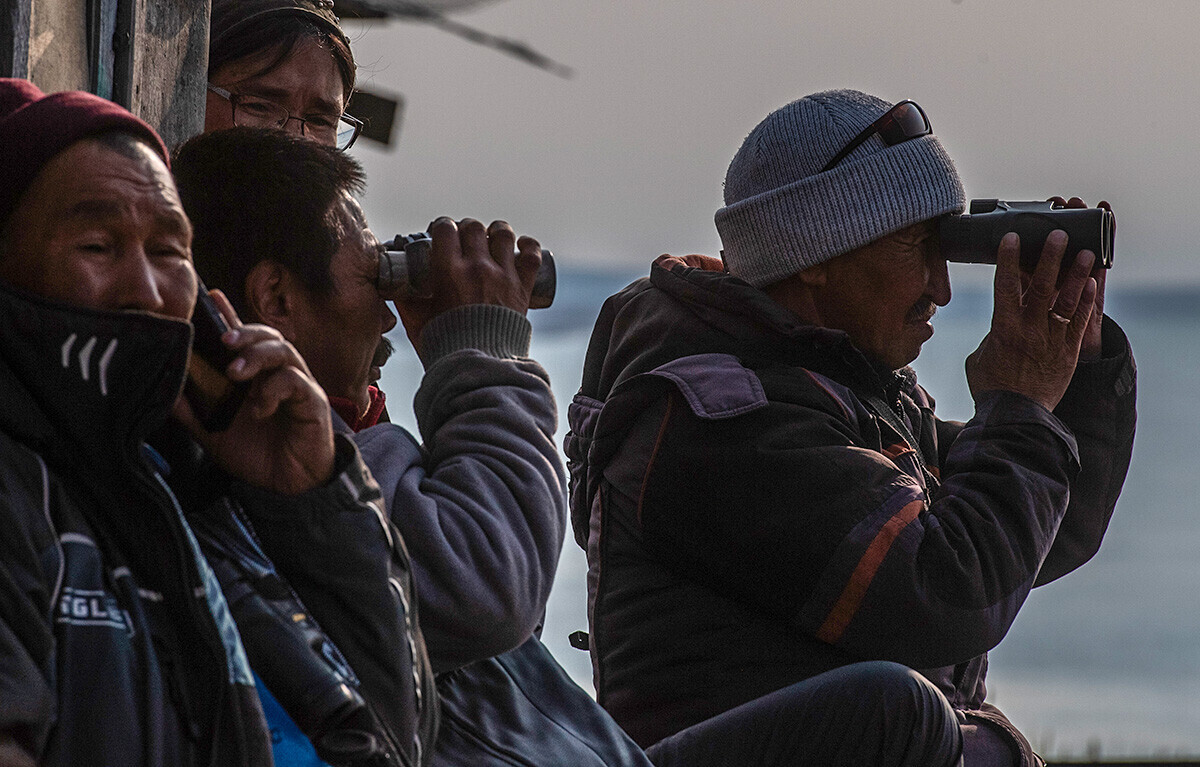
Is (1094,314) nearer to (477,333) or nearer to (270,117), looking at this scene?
(477,333)

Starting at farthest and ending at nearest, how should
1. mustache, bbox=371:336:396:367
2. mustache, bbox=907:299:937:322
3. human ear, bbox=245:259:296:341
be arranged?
1. mustache, bbox=907:299:937:322
2. mustache, bbox=371:336:396:367
3. human ear, bbox=245:259:296:341

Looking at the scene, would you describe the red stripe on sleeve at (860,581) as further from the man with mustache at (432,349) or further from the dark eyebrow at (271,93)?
the dark eyebrow at (271,93)

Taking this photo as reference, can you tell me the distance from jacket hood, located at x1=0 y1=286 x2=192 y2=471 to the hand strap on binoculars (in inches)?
56.5

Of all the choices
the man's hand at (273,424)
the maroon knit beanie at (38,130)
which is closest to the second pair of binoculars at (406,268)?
the man's hand at (273,424)

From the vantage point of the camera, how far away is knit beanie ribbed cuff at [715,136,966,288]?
2590mm

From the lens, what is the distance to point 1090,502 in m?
2.76

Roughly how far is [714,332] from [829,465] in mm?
389

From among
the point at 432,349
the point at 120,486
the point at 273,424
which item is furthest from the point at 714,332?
the point at 120,486

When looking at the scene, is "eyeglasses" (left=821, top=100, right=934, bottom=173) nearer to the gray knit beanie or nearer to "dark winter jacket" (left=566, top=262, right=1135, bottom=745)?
the gray knit beanie

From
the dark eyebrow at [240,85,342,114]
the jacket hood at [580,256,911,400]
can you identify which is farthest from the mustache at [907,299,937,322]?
the dark eyebrow at [240,85,342,114]

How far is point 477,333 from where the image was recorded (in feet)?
6.17

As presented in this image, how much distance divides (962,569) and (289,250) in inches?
44.0

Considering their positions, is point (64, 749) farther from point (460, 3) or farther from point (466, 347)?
point (460, 3)

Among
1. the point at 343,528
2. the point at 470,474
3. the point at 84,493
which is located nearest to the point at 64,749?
the point at 84,493
